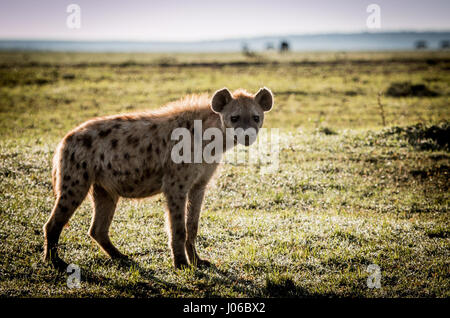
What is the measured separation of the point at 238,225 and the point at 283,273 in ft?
5.37

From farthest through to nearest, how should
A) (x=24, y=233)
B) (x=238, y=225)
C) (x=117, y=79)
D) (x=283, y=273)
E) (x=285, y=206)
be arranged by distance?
(x=117, y=79)
(x=285, y=206)
(x=238, y=225)
(x=24, y=233)
(x=283, y=273)

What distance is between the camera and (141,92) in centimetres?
2273

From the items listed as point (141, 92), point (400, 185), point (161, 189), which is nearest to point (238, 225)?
point (161, 189)

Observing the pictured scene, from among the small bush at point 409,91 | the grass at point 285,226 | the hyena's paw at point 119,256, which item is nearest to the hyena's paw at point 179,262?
the grass at point 285,226

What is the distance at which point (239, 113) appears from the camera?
16.6 ft

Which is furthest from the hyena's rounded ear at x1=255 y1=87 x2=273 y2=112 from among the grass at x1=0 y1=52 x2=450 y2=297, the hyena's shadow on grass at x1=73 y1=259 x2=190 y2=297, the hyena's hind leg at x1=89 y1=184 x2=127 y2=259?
the hyena's shadow on grass at x1=73 y1=259 x2=190 y2=297

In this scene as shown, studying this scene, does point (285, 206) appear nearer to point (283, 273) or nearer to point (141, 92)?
point (283, 273)

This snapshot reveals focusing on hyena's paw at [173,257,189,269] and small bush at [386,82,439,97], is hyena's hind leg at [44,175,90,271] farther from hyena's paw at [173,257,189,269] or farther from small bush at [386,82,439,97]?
small bush at [386,82,439,97]

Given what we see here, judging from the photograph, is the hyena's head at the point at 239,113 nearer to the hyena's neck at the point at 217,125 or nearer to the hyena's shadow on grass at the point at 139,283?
the hyena's neck at the point at 217,125

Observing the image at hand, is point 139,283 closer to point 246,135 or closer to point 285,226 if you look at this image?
point 246,135

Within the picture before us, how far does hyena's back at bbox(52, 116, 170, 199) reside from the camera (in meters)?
4.81

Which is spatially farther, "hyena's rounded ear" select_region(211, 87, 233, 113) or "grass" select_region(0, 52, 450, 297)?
"hyena's rounded ear" select_region(211, 87, 233, 113)

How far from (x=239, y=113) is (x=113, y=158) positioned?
5.14 feet

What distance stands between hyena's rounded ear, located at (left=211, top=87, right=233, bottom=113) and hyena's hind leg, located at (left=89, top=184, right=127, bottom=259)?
1675 millimetres
